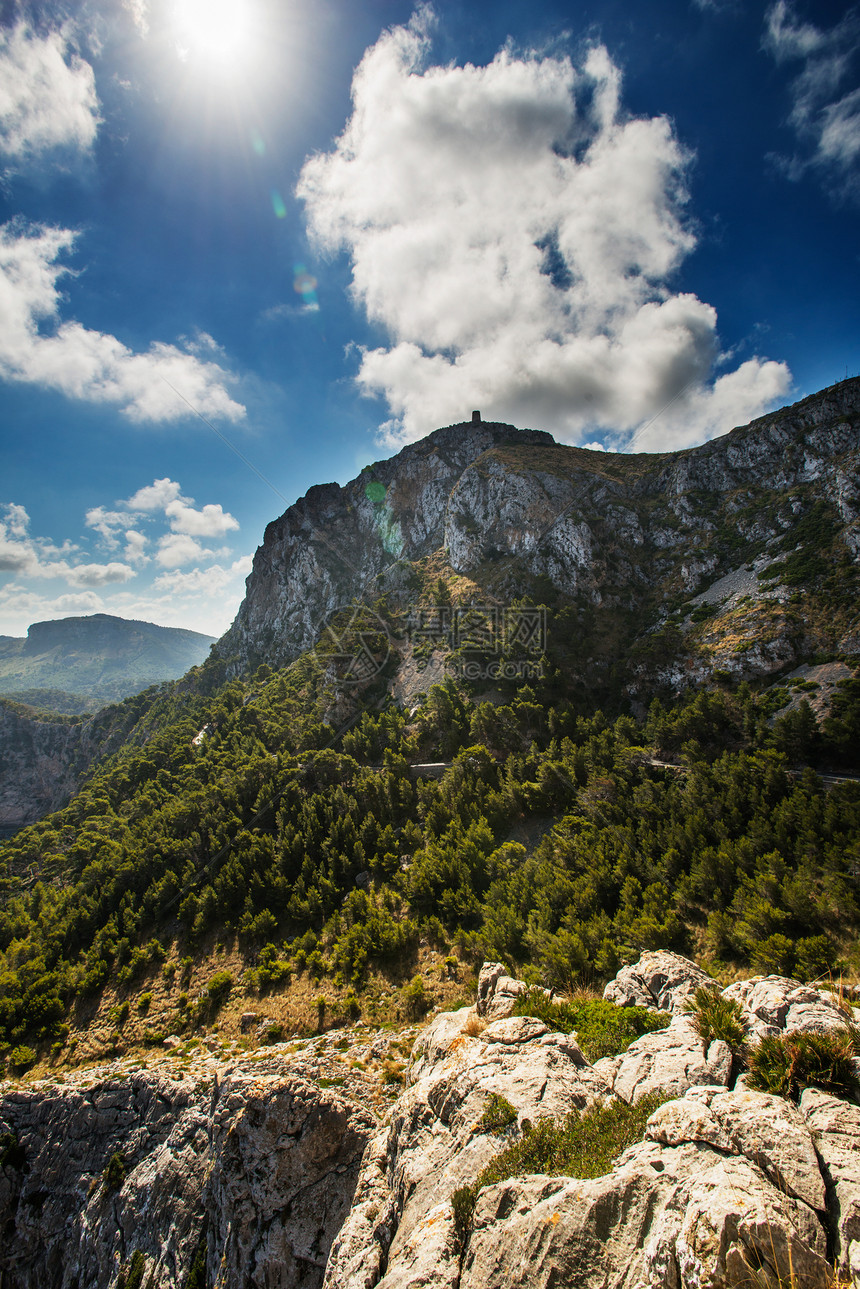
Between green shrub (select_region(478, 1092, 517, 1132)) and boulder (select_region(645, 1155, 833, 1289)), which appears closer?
boulder (select_region(645, 1155, 833, 1289))

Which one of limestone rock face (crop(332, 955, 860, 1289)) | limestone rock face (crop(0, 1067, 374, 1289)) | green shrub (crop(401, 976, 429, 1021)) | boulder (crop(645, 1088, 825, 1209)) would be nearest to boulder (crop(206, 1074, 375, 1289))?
limestone rock face (crop(0, 1067, 374, 1289))

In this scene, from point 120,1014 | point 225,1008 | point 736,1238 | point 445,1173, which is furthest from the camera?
point 120,1014

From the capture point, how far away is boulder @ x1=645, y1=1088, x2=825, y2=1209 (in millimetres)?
6496

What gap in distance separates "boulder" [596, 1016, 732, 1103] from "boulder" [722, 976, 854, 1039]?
56.7 inches

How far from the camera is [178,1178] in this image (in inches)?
717

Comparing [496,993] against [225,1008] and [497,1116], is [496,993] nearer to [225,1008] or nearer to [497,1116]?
[497,1116]

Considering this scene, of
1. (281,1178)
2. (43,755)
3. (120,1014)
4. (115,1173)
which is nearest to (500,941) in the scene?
(281,1178)

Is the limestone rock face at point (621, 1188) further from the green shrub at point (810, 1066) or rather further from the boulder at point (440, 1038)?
the boulder at point (440, 1038)

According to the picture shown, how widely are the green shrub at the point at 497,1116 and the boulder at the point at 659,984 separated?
813cm

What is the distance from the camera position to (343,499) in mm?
159125

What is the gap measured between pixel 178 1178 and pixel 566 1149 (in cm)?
2094

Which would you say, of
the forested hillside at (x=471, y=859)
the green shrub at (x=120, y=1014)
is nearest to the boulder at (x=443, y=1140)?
the forested hillside at (x=471, y=859)

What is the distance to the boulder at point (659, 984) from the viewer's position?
1598 cm

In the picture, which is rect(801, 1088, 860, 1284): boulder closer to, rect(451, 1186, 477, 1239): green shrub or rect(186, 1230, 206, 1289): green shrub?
rect(451, 1186, 477, 1239): green shrub
